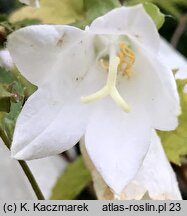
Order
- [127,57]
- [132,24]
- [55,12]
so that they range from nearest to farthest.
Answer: [132,24]
[127,57]
[55,12]

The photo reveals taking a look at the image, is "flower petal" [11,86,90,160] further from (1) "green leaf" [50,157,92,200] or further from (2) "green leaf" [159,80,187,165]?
(1) "green leaf" [50,157,92,200]

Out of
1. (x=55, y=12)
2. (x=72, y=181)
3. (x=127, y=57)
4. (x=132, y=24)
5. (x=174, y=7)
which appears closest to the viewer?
(x=132, y=24)

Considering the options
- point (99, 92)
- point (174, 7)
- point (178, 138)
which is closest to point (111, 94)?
point (99, 92)

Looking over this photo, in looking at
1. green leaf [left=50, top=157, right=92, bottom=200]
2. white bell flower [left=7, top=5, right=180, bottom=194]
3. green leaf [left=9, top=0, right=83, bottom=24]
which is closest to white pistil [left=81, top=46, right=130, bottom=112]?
Result: white bell flower [left=7, top=5, right=180, bottom=194]

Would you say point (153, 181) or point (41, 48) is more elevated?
point (41, 48)

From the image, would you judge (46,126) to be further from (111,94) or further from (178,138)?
(178,138)

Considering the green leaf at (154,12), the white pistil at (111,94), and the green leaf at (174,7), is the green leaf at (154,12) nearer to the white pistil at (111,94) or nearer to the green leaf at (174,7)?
the white pistil at (111,94)

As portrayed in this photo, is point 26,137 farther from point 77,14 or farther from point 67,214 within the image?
point 77,14
